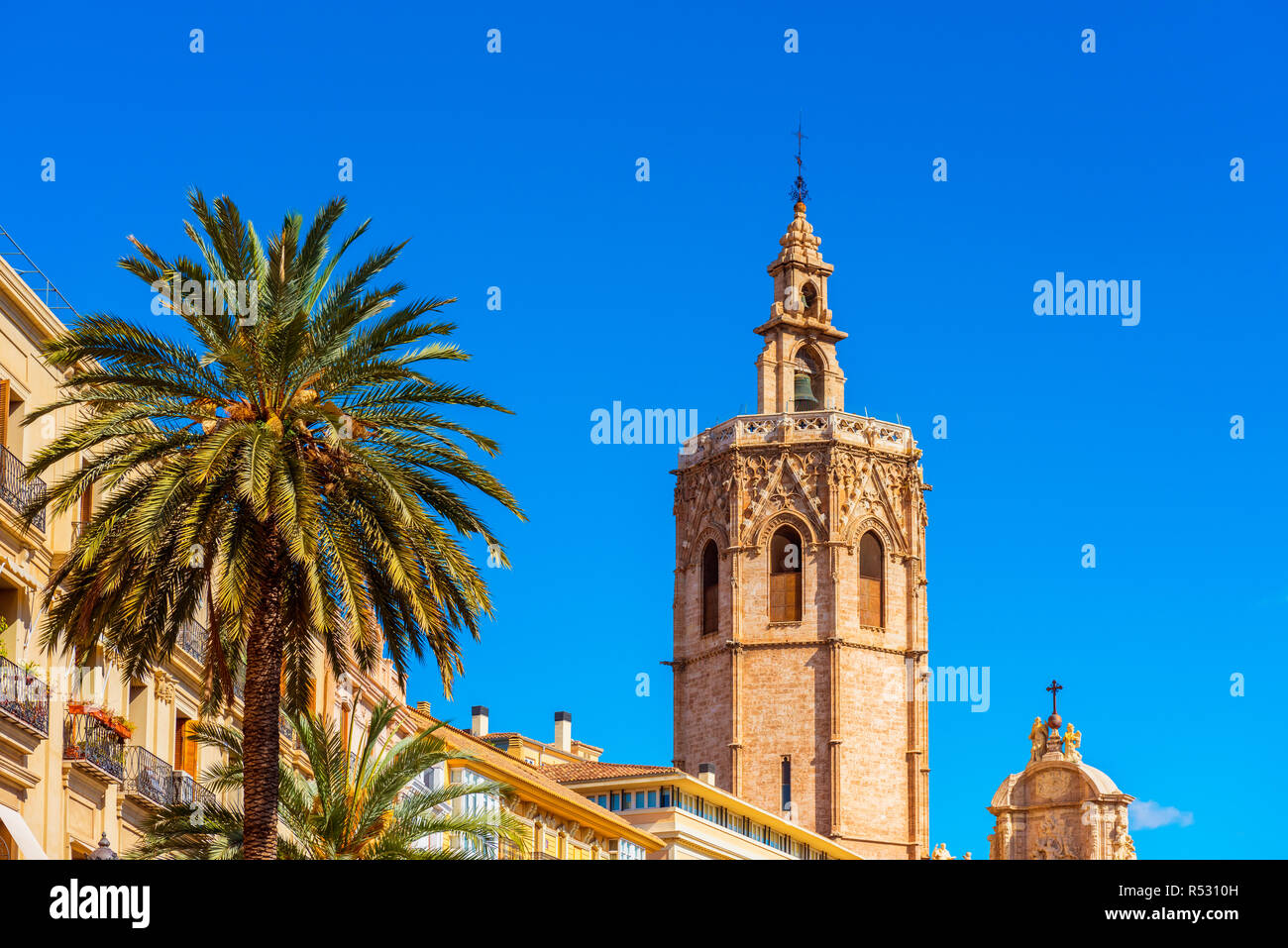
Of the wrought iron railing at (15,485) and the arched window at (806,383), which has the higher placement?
the arched window at (806,383)

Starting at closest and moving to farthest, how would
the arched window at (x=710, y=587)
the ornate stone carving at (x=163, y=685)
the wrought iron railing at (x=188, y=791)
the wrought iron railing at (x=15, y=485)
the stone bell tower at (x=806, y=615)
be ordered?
the wrought iron railing at (x=15, y=485) < the wrought iron railing at (x=188, y=791) < the ornate stone carving at (x=163, y=685) < the stone bell tower at (x=806, y=615) < the arched window at (x=710, y=587)

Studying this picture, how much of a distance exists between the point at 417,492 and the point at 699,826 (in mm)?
54130

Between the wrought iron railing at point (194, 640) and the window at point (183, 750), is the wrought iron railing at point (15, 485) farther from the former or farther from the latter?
the window at point (183, 750)

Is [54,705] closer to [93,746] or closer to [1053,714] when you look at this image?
[93,746]

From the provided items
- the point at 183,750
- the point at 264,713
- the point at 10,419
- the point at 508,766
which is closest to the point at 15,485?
the point at 10,419

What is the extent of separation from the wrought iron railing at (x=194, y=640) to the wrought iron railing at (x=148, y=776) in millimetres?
2530

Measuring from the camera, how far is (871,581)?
3952 inches

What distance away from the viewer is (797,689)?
9794cm

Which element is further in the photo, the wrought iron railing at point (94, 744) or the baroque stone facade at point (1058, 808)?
the baroque stone facade at point (1058, 808)

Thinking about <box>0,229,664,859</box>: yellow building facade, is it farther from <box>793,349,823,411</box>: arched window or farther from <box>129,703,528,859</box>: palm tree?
<box>793,349,823,411</box>: arched window

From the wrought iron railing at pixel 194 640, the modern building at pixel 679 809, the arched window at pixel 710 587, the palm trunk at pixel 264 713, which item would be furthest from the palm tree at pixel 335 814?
the arched window at pixel 710 587

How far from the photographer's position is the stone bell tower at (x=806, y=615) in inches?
3829
